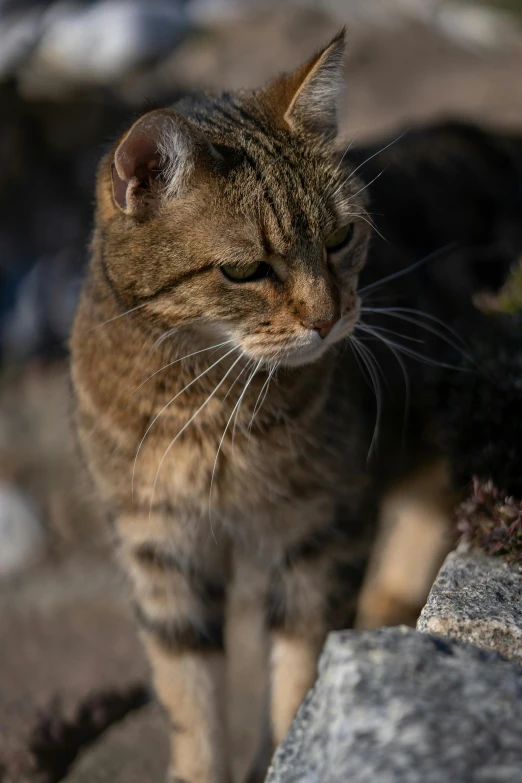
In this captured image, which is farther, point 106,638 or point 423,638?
point 106,638

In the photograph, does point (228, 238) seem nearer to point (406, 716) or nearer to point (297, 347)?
point (297, 347)

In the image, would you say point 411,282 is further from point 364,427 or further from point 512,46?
point 512,46

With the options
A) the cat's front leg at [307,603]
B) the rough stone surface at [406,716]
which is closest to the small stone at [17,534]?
the cat's front leg at [307,603]

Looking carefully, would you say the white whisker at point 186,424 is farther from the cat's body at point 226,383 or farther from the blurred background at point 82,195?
the blurred background at point 82,195

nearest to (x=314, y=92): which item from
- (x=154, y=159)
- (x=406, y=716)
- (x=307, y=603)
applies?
(x=154, y=159)

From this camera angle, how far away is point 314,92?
2.32 m

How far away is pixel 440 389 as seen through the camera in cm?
297

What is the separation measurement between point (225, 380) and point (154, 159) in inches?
22.8

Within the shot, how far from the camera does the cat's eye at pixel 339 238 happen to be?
222cm

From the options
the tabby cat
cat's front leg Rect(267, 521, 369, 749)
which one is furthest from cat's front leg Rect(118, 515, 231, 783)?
cat's front leg Rect(267, 521, 369, 749)

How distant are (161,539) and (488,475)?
94 cm

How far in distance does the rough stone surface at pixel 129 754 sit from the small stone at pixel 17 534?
4.72ft

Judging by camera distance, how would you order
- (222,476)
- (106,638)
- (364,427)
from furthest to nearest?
1. (106,638)
2. (364,427)
3. (222,476)

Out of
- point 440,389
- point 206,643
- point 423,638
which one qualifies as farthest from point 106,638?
point 423,638
